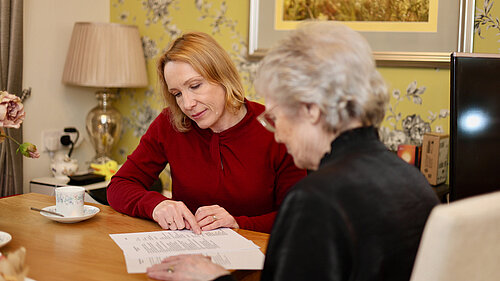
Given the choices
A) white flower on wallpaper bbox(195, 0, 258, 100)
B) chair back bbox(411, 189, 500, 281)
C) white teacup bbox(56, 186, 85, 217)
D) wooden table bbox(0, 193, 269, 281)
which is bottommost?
wooden table bbox(0, 193, 269, 281)

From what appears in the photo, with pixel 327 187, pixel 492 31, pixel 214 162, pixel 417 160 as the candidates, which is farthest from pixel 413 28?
pixel 327 187

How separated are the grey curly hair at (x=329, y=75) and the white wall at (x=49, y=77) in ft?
6.95

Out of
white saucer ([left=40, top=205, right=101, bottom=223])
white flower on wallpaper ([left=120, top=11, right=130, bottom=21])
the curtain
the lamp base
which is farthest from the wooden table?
white flower on wallpaper ([left=120, top=11, right=130, bottom=21])

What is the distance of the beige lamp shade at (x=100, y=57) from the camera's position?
2752 mm

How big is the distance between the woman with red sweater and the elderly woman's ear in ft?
2.39

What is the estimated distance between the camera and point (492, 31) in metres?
2.35

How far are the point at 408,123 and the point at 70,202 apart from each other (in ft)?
5.59

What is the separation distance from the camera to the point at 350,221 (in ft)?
2.70

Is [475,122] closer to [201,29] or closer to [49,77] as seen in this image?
[201,29]

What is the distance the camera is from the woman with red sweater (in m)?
1.69

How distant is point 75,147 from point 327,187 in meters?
2.47

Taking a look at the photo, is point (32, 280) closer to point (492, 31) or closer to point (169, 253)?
point (169, 253)

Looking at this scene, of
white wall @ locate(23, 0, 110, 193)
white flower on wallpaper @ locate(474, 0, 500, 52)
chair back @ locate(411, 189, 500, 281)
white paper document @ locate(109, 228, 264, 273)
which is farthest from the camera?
white wall @ locate(23, 0, 110, 193)

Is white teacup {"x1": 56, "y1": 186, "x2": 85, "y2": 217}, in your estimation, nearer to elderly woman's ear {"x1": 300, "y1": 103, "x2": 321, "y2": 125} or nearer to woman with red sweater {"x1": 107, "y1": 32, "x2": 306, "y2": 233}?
woman with red sweater {"x1": 107, "y1": 32, "x2": 306, "y2": 233}
